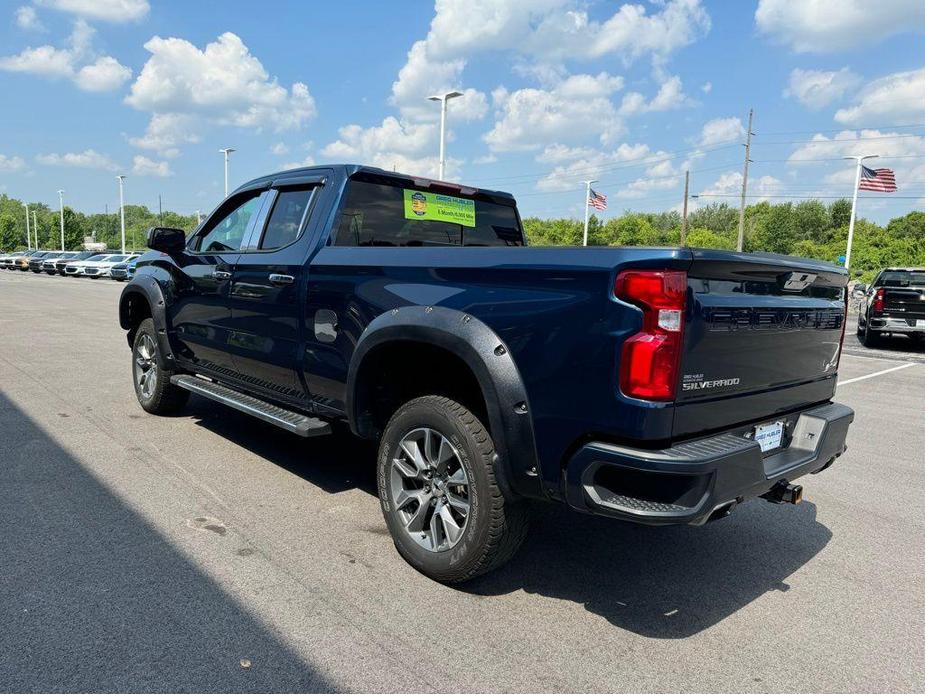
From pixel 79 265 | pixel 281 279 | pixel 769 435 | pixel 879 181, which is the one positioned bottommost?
pixel 79 265

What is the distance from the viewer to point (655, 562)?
3467mm

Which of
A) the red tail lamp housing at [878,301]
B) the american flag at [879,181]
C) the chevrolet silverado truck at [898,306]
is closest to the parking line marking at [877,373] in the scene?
the chevrolet silverado truck at [898,306]

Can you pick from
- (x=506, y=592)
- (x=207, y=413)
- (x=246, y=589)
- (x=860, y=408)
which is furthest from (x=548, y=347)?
(x=860, y=408)

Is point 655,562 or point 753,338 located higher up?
point 753,338

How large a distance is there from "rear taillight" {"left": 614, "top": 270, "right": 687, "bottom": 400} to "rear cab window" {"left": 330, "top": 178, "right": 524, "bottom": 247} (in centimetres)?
207

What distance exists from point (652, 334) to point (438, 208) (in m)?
2.43

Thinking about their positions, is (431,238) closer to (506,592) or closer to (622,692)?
(506,592)

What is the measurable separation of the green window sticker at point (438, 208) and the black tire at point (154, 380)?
2757 mm

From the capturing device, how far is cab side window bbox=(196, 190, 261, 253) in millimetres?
4766

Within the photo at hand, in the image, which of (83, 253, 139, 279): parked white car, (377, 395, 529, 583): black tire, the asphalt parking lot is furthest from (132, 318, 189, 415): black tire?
(83, 253, 139, 279): parked white car

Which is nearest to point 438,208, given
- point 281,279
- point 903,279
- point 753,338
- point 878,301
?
point 281,279

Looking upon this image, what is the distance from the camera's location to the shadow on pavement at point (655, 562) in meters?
3.00

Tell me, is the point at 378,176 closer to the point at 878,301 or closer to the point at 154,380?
the point at 154,380

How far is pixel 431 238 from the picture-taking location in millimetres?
4375
